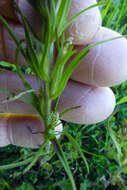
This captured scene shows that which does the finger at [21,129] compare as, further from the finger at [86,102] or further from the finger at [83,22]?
the finger at [83,22]

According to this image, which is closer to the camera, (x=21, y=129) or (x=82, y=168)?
(x=21, y=129)

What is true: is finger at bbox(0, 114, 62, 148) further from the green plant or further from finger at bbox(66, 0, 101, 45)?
finger at bbox(66, 0, 101, 45)

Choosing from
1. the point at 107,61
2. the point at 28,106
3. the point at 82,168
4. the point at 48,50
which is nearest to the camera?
the point at 48,50

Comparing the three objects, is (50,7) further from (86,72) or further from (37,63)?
(86,72)

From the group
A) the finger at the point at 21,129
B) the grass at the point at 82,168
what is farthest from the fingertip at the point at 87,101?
the grass at the point at 82,168

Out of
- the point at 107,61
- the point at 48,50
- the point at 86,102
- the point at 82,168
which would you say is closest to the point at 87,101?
the point at 86,102

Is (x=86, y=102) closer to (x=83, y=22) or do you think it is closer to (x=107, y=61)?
(x=107, y=61)

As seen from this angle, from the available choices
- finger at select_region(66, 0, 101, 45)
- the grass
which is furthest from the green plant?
the grass
